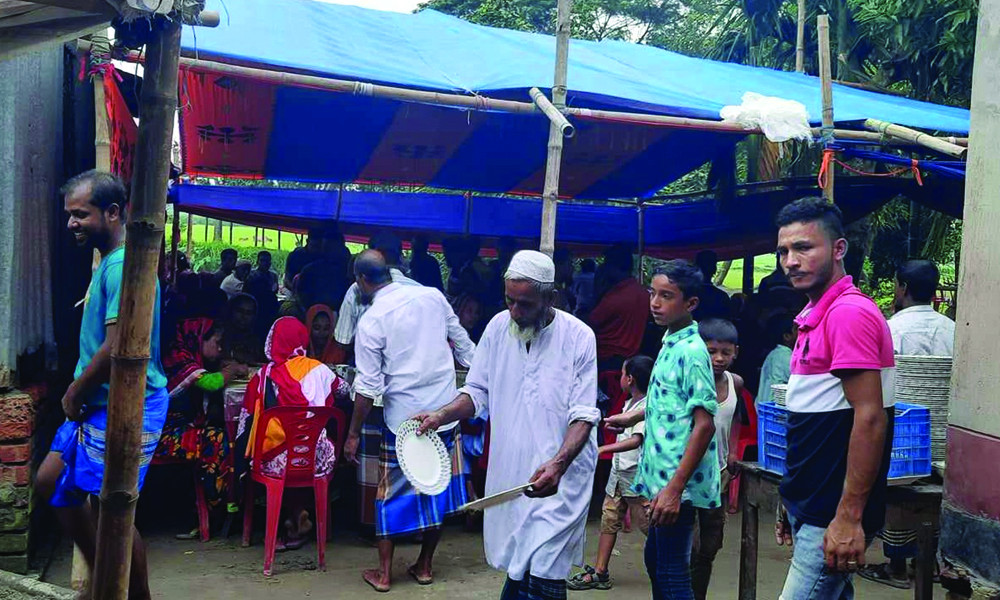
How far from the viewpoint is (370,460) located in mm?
5223

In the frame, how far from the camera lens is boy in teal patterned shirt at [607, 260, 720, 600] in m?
3.37

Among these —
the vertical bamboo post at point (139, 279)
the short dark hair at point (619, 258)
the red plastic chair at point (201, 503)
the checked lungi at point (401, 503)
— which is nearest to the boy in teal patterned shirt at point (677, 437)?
the checked lungi at point (401, 503)

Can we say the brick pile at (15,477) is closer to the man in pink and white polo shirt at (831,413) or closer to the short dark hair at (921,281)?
the man in pink and white polo shirt at (831,413)

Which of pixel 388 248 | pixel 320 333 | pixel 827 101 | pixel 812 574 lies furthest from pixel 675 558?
pixel 320 333

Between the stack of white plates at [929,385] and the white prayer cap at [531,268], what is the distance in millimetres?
1510

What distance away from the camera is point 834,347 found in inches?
108

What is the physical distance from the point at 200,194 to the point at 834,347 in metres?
7.54

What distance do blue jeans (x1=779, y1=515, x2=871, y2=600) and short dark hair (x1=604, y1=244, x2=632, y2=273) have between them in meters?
5.01

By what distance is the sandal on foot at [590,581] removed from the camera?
4.91 metres

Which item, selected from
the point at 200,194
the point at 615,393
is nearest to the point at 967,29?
the point at 615,393

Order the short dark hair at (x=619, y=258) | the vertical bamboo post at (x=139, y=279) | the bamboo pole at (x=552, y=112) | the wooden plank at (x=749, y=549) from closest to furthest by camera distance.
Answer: the vertical bamboo post at (x=139, y=279) < the wooden plank at (x=749, y=549) < the bamboo pole at (x=552, y=112) < the short dark hair at (x=619, y=258)

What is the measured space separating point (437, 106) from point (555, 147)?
1.27 metres

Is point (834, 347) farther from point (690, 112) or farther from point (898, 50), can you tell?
point (898, 50)

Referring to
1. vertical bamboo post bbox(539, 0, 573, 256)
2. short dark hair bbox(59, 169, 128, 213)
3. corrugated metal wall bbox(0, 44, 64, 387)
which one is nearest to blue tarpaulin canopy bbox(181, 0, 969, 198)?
vertical bamboo post bbox(539, 0, 573, 256)
